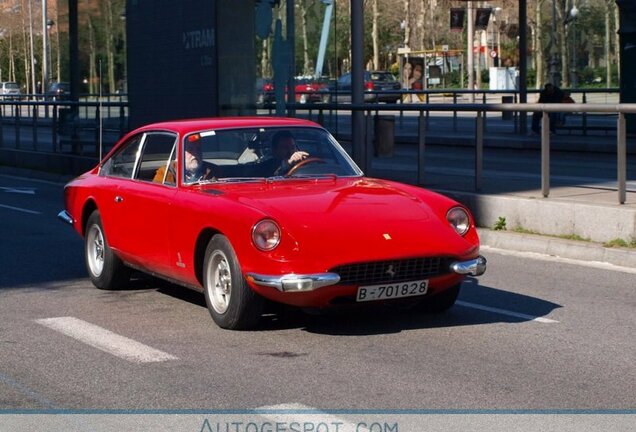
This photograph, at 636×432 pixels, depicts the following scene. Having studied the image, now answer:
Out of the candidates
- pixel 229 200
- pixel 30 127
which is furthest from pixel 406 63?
pixel 229 200

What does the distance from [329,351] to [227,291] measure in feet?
3.33

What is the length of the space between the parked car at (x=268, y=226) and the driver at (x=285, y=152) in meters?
0.03

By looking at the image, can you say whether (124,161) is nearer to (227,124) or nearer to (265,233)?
(227,124)

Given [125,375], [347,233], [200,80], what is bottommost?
[125,375]

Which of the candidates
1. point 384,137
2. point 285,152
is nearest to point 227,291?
point 285,152

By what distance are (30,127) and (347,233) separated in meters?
18.3

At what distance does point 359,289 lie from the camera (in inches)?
314

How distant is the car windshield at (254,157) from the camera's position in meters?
9.22

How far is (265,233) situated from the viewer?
315 inches

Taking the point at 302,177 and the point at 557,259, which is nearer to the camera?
the point at 302,177

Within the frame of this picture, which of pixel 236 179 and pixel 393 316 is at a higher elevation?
pixel 236 179

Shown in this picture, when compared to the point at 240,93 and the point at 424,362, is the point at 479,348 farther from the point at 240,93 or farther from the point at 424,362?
the point at 240,93

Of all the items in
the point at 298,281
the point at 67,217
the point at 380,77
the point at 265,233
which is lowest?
the point at 298,281

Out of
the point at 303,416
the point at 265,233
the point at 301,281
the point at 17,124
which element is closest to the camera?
the point at 303,416
